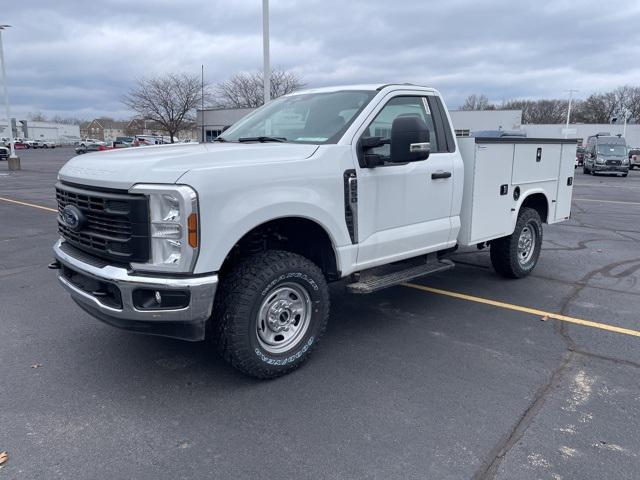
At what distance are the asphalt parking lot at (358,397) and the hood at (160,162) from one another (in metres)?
1.48

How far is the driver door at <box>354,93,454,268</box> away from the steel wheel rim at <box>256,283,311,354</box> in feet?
2.13

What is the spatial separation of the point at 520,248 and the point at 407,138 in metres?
3.23

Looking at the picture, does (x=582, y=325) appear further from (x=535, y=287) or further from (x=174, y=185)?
(x=174, y=185)

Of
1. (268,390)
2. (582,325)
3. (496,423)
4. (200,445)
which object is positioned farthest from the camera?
(582,325)

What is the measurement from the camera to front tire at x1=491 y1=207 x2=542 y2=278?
621 cm

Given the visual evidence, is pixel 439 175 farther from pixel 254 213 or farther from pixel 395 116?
pixel 254 213

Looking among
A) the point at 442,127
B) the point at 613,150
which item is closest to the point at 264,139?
the point at 442,127

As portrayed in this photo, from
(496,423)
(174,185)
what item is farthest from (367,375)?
(174,185)

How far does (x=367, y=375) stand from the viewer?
393cm

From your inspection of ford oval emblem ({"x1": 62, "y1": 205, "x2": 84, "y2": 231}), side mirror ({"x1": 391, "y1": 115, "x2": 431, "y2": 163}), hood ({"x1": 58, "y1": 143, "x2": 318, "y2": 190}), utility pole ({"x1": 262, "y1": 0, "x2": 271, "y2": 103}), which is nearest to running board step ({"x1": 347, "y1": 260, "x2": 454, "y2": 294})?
side mirror ({"x1": 391, "y1": 115, "x2": 431, "y2": 163})

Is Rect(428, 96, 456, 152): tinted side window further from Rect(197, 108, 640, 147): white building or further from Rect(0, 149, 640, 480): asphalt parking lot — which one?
Rect(197, 108, 640, 147): white building

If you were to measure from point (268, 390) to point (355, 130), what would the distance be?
210 cm

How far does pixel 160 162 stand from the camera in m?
3.31

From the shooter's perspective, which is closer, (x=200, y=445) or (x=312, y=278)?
(x=200, y=445)
